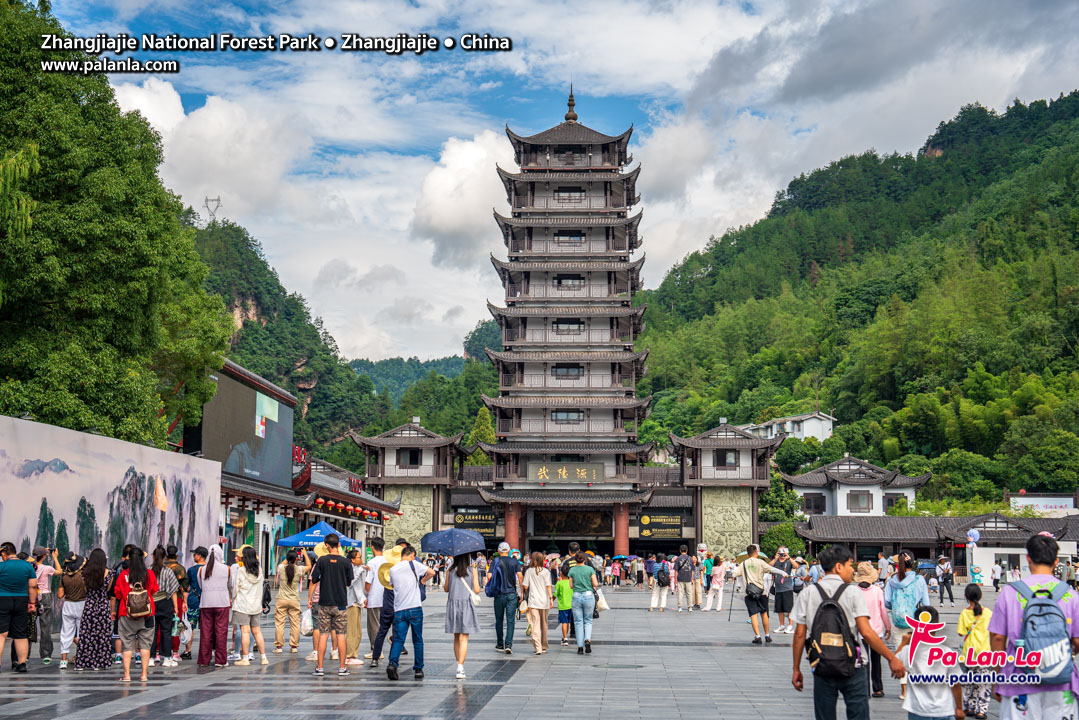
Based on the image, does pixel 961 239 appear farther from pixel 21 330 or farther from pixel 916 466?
pixel 21 330

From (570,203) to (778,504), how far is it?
24521mm

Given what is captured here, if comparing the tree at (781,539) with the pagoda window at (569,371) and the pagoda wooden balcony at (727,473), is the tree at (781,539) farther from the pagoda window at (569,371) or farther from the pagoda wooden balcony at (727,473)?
the pagoda window at (569,371)

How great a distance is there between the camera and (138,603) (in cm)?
1238

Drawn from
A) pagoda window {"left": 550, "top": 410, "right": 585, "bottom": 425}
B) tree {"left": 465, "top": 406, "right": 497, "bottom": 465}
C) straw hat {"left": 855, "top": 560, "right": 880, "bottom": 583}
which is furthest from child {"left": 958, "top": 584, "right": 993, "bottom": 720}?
tree {"left": 465, "top": 406, "right": 497, "bottom": 465}

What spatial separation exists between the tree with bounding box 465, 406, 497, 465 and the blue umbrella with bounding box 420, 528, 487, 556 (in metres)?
61.0

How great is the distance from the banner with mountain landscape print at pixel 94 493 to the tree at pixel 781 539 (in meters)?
41.2

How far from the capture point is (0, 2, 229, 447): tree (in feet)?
67.7

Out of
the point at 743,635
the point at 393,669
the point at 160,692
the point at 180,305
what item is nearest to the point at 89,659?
the point at 160,692

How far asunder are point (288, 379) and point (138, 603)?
104503 mm

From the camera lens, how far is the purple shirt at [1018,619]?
6.52 m

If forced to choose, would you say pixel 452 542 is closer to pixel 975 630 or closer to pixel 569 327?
pixel 975 630

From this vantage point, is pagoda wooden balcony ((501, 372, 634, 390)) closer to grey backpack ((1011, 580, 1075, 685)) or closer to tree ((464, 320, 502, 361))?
grey backpack ((1011, 580, 1075, 685))

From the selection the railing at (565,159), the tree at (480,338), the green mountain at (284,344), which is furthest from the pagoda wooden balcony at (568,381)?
the tree at (480,338)

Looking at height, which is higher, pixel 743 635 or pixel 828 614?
pixel 828 614
